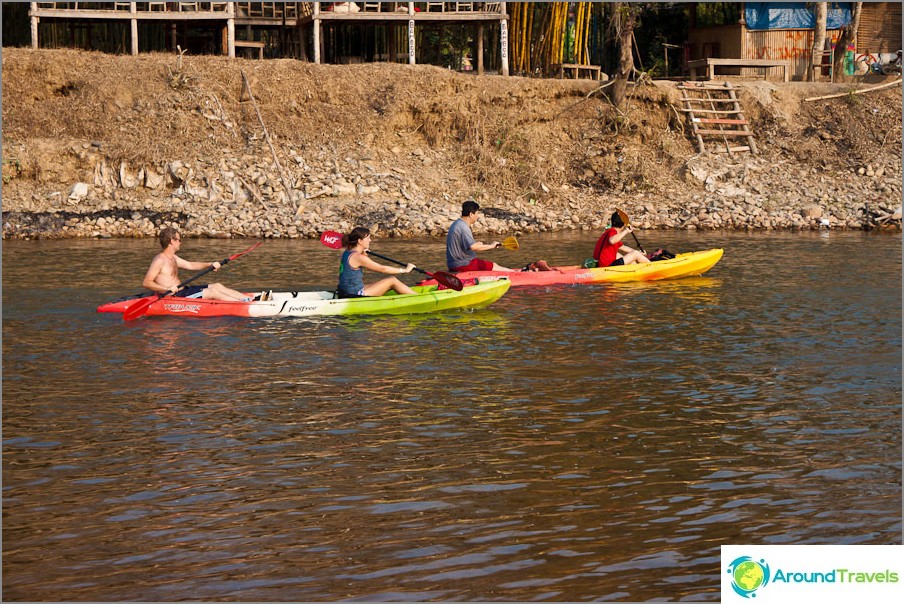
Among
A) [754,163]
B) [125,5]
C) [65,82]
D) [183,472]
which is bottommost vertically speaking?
[183,472]

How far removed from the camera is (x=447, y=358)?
11125 mm

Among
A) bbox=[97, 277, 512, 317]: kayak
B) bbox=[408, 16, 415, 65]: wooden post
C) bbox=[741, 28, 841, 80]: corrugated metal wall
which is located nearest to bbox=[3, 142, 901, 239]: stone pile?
bbox=[408, 16, 415, 65]: wooden post

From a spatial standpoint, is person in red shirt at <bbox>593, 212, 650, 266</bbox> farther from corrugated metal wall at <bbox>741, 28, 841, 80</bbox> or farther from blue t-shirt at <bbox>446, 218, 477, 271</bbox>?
corrugated metal wall at <bbox>741, 28, 841, 80</bbox>

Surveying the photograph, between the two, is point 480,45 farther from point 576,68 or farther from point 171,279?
point 171,279

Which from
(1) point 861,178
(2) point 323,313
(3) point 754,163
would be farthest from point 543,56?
(2) point 323,313

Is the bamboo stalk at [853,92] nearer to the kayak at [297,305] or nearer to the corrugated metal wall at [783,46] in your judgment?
the corrugated metal wall at [783,46]

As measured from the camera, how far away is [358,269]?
13891 mm

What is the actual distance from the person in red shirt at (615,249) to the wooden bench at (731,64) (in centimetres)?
1540

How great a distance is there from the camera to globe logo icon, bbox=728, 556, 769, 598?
515 centimetres

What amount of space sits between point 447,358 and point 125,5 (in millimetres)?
22567

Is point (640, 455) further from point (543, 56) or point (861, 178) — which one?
point (543, 56)

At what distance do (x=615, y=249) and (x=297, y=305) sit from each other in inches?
209

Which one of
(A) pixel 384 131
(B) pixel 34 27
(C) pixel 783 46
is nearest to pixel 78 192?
(B) pixel 34 27

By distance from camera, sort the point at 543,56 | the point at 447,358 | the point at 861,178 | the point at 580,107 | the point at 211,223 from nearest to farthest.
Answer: the point at 447,358
the point at 211,223
the point at 861,178
the point at 580,107
the point at 543,56
